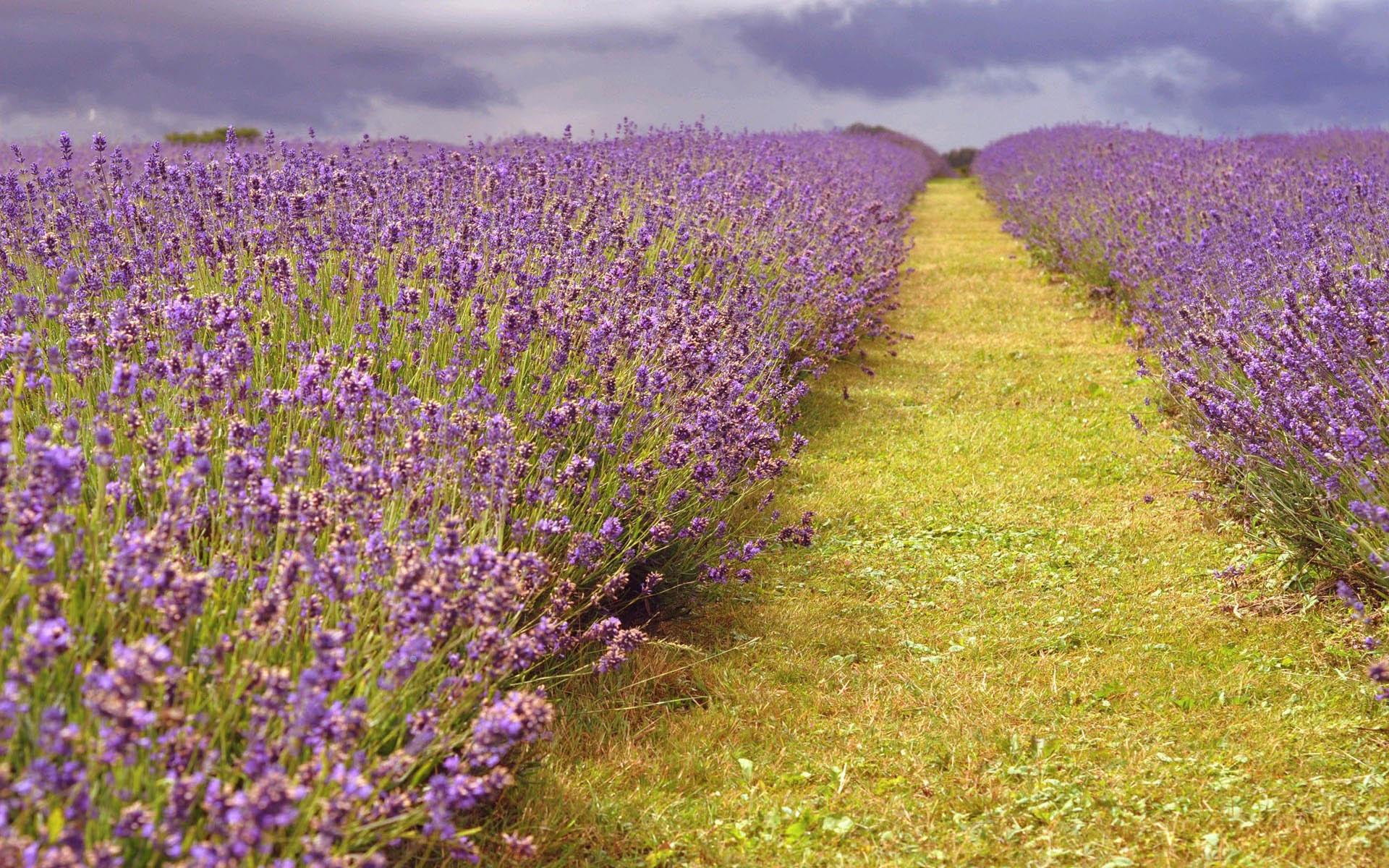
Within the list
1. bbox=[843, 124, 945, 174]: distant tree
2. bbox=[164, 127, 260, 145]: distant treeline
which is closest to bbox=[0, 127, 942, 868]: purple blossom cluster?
bbox=[164, 127, 260, 145]: distant treeline

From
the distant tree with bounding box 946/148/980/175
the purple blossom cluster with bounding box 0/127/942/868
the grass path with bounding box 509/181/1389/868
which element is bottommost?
the grass path with bounding box 509/181/1389/868

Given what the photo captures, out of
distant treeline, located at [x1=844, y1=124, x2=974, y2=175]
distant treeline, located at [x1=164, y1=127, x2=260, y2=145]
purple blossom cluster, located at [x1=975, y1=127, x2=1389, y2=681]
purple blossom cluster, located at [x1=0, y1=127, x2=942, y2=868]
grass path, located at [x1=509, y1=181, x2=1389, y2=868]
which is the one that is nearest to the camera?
purple blossom cluster, located at [x1=0, y1=127, x2=942, y2=868]

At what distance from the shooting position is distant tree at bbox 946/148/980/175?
3256 centimetres

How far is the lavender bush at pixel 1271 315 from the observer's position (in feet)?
11.9

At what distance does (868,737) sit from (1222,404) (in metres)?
1.97

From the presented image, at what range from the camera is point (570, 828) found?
255cm

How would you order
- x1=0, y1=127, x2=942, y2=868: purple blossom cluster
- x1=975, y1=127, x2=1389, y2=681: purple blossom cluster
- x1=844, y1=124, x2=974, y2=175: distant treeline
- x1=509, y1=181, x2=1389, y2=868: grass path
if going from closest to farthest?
x1=0, y1=127, x2=942, y2=868: purple blossom cluster → x1=509, y1=181, x2=1389, y2=868: grass path → x1=975, y1=127, x2=1389, y2=681: purple blossom cluster → x1=844, y1=124, x2=974, y2=175: distant treeline

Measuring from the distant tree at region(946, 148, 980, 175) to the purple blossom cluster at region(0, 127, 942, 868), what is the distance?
92.3 ft

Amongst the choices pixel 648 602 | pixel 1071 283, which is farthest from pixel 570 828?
pixel 1071 283

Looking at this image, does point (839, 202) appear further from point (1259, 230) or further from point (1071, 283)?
point (1259, 230)

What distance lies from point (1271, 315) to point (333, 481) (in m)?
3.96

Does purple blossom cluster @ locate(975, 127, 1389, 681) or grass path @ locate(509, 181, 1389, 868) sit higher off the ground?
purple blossom cluster @ locate(975, 127, 1389, 681)

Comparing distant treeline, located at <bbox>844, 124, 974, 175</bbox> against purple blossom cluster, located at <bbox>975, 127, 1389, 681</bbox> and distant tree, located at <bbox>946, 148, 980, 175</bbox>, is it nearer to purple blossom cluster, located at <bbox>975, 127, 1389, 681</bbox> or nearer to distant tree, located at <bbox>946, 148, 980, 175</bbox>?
distant tree, located at <bbox>946, 148, 980, 175</bbox>

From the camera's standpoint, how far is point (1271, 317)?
4.66 meters
